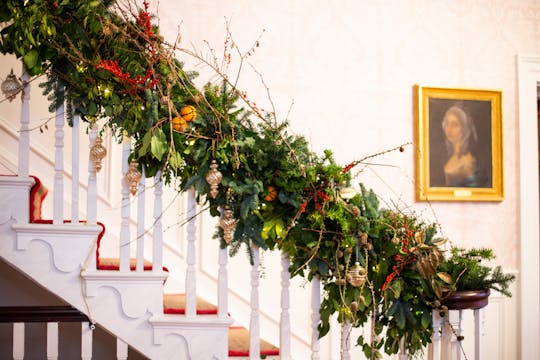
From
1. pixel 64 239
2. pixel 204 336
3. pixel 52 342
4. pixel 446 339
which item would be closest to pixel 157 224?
pixel 64 239

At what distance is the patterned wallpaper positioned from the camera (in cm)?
385

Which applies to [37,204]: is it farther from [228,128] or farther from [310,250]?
[310,250]

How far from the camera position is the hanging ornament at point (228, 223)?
225 centimetres

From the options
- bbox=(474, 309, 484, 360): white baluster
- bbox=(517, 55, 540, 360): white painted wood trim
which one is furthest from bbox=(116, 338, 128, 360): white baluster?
bbox=(517, 55, 540, 360): white painted wood trim

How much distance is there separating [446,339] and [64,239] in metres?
1.55

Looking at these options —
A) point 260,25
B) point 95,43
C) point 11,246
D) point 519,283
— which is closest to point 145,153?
point 95,43

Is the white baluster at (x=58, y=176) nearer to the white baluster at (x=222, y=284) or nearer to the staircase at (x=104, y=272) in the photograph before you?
the staircase at (x=104, y=272)

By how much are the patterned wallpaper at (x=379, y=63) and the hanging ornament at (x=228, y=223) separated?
1.68m

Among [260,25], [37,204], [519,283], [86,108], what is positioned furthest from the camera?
[519,283]

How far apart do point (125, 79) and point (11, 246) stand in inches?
31.5

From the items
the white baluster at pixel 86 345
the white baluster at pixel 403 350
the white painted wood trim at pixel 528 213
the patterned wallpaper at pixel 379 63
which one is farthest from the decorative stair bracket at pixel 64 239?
the white painted wood trim at pixel 528 213

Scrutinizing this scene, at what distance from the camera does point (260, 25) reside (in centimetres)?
388

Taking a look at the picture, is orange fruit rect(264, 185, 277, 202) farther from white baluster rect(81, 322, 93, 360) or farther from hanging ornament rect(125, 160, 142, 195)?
white baluster rect(81, 322, 93, 360)

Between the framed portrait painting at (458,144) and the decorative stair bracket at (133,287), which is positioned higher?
the framed portrait painting at (458,144)
